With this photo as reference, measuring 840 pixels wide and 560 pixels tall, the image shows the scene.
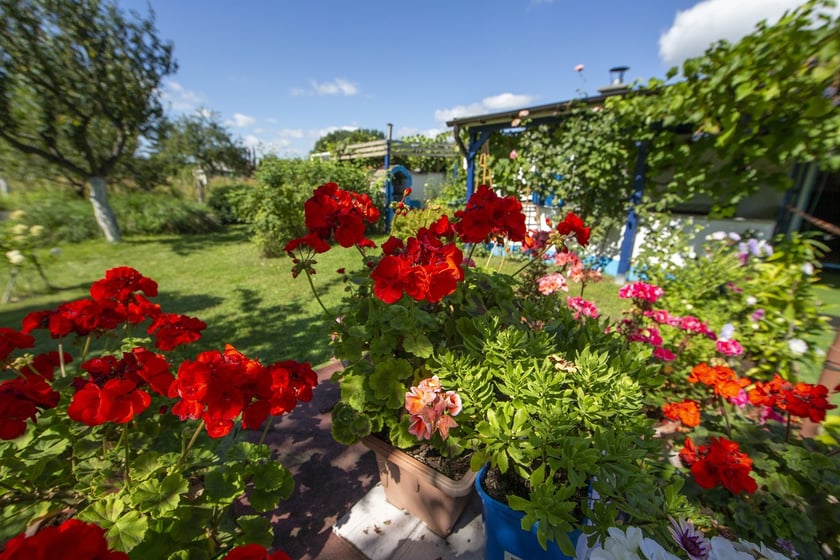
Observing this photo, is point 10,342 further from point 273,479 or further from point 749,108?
point 749,108

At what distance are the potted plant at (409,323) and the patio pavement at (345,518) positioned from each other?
0.08 m

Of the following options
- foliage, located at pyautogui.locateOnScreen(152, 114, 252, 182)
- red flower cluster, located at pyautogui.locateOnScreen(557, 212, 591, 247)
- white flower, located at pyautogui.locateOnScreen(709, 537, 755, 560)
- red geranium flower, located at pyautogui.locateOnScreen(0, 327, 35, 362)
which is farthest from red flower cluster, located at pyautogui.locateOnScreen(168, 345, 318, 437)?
foliage, located at pyautogui.locateOnScreen(152, 114, 252, 182)

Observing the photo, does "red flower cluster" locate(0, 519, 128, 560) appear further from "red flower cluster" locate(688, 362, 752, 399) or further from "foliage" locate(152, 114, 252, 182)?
"foliage" locate(152, 114, 252, 182)

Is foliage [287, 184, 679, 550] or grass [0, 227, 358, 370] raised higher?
foliage [287, 184, 679, 550]

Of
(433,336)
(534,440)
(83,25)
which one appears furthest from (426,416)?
(83,25)

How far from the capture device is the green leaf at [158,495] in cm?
97

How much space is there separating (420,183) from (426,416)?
1152 cm

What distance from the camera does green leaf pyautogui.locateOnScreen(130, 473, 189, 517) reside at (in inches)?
38.4

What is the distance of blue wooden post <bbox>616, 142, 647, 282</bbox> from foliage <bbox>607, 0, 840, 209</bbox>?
16cm

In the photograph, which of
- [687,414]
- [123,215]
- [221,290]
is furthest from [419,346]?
[123,215]

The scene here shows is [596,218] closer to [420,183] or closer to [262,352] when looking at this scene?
[262,352]

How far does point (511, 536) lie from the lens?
3.51 ft

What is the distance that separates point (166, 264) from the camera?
20.9 ft

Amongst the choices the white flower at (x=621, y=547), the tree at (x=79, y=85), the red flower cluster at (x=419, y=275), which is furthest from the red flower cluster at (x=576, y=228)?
the tree at (x=79, y=85)
